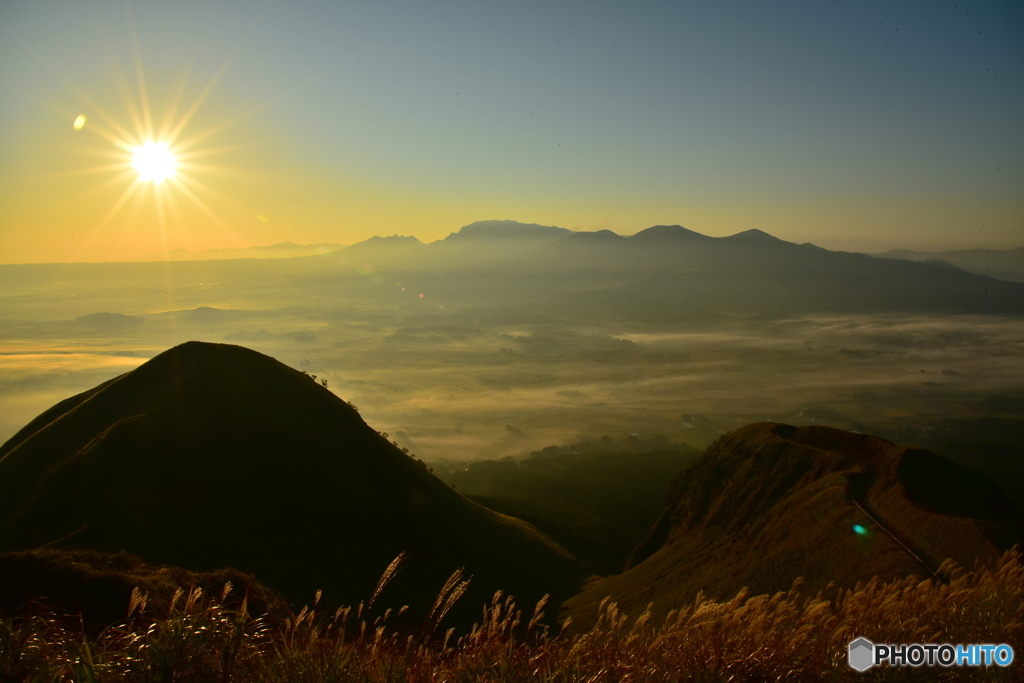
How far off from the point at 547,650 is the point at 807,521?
90.9 ft

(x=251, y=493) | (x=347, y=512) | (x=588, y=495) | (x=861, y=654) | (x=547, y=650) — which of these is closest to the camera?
(x=861, y=654)

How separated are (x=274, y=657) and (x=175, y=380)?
41.0 metres

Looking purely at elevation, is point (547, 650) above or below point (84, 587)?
above

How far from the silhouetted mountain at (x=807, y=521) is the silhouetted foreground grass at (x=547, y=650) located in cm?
874

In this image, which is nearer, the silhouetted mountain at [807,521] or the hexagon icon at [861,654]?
the hexagon icon at [861,654]

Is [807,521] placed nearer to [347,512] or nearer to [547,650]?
[347,512]

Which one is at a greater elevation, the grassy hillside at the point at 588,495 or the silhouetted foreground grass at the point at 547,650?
the silhouetted foreground grass at the point at 547,650

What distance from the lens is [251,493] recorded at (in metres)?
32.0
